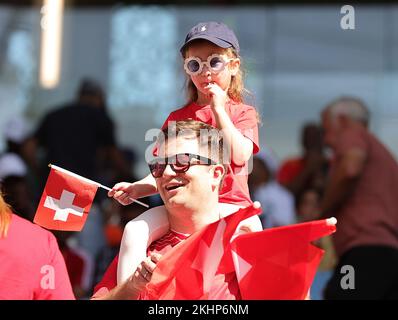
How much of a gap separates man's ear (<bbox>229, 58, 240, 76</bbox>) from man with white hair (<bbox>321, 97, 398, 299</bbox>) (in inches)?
90.8

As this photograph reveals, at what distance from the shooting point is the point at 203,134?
3162mm

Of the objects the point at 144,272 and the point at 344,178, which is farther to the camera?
the point at 344,178

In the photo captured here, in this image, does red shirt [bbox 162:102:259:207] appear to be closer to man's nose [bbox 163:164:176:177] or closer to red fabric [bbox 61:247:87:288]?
man's nose [bbox 163:164:176:177]

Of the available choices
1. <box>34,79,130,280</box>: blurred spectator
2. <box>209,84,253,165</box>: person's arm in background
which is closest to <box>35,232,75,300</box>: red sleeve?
<box>209,84,253,165</box>: person's arm in background

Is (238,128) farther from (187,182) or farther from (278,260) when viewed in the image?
(278,260)

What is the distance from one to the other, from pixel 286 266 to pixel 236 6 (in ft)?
23.5

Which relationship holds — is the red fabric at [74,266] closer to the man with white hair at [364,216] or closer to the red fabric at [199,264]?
the man with white hair at [364,216]

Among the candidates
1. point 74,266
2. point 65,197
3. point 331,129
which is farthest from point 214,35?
point 74,266

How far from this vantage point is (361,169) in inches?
228

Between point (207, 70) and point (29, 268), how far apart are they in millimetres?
854

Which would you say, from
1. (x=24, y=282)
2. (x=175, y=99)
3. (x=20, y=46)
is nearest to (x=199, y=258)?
(x=24, y=282)

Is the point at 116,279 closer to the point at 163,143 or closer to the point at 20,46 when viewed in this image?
the point at 163,143

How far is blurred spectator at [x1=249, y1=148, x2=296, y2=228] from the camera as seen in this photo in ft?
24.6
